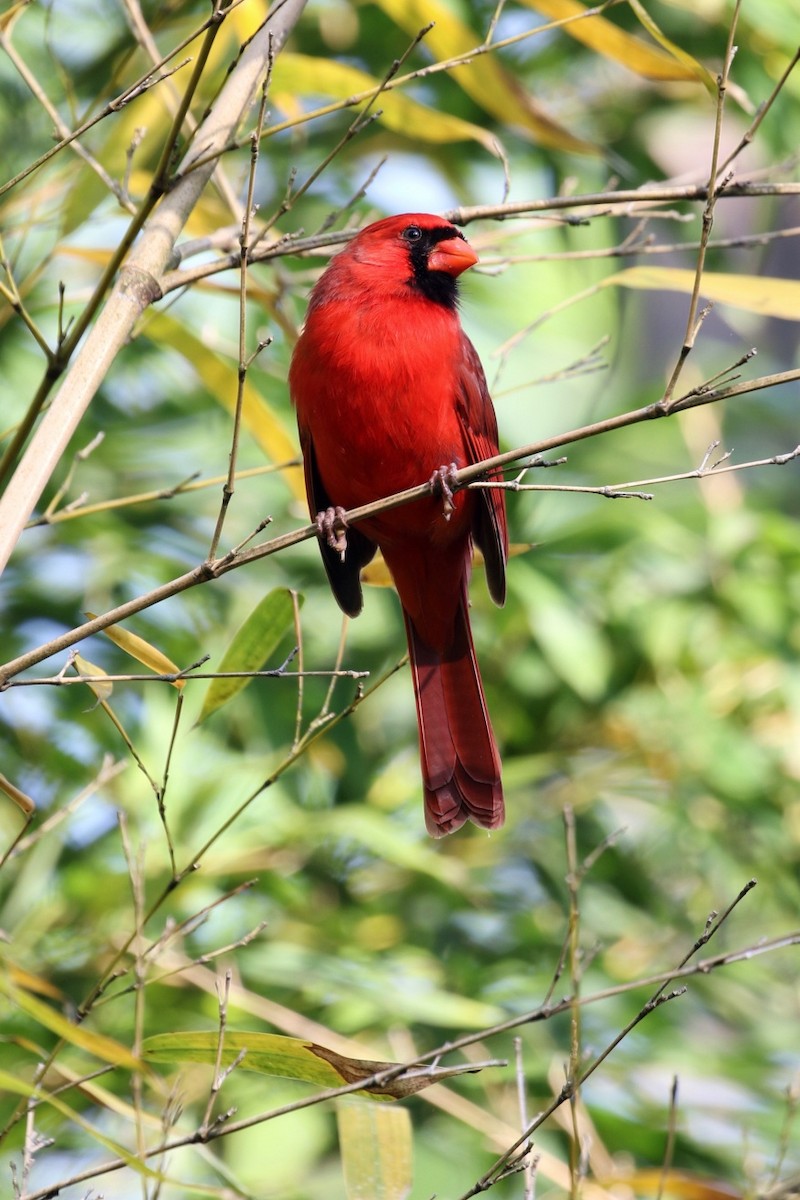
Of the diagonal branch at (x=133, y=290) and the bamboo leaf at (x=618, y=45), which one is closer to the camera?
the diagonal branch at (x=133, y=290)

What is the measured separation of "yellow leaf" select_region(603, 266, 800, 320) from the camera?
245 centimetres

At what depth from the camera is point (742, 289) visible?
246 centimetres

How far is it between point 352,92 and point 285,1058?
180cm

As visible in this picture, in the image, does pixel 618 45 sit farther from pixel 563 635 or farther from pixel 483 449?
pixel 563 635

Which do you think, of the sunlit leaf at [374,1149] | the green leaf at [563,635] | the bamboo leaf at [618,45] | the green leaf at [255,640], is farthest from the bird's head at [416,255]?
the sunlit leaf at [374,1149]

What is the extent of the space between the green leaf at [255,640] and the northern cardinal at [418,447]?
A: 1.35 feet

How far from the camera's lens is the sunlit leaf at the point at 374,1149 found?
1.98 metres

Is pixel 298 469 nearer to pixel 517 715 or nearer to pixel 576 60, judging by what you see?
pixel 517 715

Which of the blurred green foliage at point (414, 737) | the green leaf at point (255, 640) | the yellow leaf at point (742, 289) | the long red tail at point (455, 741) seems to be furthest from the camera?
the blurred green foliage at point (414, 737)

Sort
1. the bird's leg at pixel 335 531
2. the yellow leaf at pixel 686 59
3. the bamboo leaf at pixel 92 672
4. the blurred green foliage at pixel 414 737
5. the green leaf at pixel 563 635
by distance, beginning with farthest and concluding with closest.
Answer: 1. the green leaf at pixel 563 635
2. the blurred green foliage at pixel 414 737
3. the bird's leg at pixel 335 531
4. the yellow leaf at pixel 686 59
5. the bamboo leaf at pixel 92 672

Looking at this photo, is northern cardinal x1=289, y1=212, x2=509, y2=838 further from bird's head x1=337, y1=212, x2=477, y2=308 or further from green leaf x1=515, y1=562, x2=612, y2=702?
green leaf x1=515, y1=562, x2=612, y2=702

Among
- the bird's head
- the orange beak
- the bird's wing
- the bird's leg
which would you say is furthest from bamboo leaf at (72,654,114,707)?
the orange beak

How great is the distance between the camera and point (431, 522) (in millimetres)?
3080

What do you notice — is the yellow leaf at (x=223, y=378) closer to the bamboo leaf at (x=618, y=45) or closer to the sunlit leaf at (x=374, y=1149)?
the bamboo leaf at (x=618, y=45)
